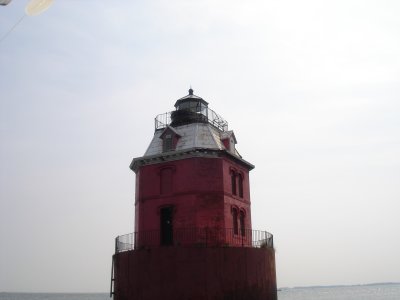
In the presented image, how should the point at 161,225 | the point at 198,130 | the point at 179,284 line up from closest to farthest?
the point at 179,284 → the point at 161,225 → the point at 198,130

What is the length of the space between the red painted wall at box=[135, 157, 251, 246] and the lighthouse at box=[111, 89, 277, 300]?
5 centimetres

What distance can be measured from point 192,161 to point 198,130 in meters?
2.38

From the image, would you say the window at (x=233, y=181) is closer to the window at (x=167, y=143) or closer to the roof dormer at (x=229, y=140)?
the roof dormer at (x=229, y=140)

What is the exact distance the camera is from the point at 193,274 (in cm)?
2016

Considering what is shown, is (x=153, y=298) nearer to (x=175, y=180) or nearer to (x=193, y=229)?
(x=193, y=229)

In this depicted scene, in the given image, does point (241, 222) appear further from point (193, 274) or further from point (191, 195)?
point (193, 274)

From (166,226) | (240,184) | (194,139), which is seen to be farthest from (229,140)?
(166,226)

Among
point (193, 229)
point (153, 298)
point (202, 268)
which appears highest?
point (193, 229)

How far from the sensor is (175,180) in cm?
2386

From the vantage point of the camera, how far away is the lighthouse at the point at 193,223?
20367 mm

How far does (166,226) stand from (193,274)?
13.4ft

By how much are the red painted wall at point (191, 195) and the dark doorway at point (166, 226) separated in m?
0.24

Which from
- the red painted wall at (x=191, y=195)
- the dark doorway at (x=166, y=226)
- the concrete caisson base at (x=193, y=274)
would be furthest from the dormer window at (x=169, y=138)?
the concrete caisson base at (x=193, y=274)

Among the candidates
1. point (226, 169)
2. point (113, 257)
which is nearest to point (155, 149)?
point (226, 169)
